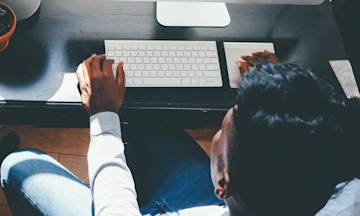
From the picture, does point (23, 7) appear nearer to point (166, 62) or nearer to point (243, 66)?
point (166, 62)

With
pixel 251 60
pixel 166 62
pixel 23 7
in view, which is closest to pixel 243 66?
pixel 251 60

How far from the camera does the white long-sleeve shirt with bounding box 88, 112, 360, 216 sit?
3.42ft

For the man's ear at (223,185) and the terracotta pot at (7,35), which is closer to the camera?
the man's ear at (223,185)

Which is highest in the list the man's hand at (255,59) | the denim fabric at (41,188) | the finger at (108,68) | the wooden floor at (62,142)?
the finger at (108,68)

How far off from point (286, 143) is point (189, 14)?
58 cm

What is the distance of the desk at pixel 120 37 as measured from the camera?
1161mm

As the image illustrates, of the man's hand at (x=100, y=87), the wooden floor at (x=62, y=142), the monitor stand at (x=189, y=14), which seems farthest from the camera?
the wooden floor at (x=62, y=142)

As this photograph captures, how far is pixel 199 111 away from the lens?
1192mm

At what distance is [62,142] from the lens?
1.75 metres

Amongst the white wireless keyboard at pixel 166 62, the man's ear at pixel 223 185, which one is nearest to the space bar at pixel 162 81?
the white wireless keyboard at pixel 166 62

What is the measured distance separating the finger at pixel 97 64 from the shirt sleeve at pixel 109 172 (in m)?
0.09

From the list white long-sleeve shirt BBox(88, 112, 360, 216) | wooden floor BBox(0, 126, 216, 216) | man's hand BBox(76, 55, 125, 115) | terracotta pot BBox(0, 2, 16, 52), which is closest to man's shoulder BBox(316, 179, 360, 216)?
white long-sleeve shirt BBox(88, 112, 360, 216)

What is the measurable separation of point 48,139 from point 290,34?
32.4 inches

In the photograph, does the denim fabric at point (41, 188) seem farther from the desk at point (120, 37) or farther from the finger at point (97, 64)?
the finger at point (97, 64)
